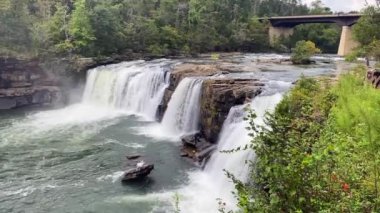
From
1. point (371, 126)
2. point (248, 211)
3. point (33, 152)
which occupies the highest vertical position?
point (371, 126)

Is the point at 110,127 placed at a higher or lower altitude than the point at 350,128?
lower

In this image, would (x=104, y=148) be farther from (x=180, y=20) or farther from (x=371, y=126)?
(x=180, y=20)

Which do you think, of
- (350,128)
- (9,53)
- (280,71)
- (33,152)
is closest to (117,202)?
(33,152)

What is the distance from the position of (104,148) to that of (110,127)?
3.49 metres

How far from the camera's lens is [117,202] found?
12.6 m

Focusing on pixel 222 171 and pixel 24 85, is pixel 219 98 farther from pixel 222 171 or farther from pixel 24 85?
pixel 24 85

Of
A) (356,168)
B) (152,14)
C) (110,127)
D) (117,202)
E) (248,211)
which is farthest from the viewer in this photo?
(152,14)

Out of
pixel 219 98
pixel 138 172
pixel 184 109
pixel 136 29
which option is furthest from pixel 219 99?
pixel 136 29

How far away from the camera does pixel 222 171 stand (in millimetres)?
13992

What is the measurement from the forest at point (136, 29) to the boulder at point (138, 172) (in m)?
18.0

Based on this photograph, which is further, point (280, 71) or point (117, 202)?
point (280, 71)

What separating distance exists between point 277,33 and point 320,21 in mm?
7245

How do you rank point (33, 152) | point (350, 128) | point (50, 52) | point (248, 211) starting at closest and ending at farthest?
point (248, 211), point (350, 128), point (33, 152), point (50, 52)

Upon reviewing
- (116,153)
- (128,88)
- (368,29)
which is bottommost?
(116,153)
